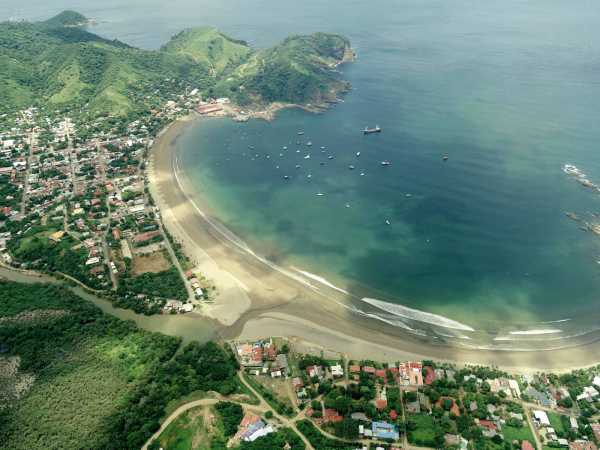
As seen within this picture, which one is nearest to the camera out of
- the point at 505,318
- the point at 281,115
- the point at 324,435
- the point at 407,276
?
the point at 324,435

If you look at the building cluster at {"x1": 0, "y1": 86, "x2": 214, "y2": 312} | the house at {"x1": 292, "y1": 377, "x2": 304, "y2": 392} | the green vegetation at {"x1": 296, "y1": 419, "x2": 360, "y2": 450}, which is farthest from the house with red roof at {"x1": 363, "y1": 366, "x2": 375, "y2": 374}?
the building cluster at {"x1": 0, "y1": 86, "x2": 214, "y2": 312}

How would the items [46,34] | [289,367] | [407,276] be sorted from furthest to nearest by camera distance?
1. [46,34]
2. [407,276]
3. [289,367]

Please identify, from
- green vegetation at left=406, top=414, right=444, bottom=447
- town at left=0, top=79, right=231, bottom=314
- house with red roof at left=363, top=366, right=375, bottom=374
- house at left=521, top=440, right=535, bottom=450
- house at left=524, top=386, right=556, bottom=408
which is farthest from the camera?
town at left=0, top=79, right=231, bottom=314

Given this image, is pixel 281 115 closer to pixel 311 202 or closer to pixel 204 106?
pixel 204 106

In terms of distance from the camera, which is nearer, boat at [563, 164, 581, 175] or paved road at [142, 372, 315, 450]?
paved road at [142, 372, 315, 450]

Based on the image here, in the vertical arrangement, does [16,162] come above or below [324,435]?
above

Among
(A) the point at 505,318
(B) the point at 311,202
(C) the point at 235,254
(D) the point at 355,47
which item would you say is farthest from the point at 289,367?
(D) the point at 355,47

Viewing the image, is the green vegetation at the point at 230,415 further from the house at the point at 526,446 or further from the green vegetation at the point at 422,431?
the house at the point at 526,446

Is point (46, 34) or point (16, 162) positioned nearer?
point (16, 162)

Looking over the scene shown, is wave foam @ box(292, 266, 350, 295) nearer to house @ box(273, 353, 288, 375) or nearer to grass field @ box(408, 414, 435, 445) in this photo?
house @ box(273, 353, 288, 375)
